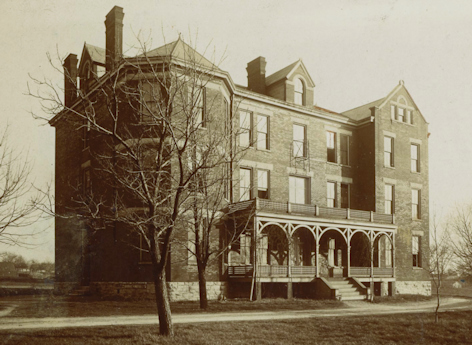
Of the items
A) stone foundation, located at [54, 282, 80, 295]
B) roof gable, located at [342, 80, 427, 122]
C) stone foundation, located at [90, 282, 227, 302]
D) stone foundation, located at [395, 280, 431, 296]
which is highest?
roof gable, located at [342, 80, 427, 122]

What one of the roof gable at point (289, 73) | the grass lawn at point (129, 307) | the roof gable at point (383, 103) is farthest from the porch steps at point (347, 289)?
the roof gable at point (289, 73)

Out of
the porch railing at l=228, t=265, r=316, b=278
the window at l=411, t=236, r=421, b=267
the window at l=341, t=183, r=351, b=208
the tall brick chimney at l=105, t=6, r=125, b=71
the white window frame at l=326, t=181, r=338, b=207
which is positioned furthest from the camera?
the window at l=411, t=236, r=421, b=267

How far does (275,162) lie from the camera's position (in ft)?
92.8

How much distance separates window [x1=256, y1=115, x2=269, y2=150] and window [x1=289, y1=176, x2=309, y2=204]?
8.73 ft

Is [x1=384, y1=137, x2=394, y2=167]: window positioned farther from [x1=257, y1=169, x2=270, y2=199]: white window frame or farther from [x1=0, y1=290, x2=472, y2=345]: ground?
[x1=0, y1=290, x2=472, y2=345]: ground

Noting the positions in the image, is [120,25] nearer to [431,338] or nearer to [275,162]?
[275,162]

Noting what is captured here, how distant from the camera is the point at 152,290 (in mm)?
22453

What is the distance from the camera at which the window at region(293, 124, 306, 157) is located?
29.5m

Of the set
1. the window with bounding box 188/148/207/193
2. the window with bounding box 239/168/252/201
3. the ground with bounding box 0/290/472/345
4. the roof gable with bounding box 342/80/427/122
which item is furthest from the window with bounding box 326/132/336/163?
the window with bounding box 188/148/207/193

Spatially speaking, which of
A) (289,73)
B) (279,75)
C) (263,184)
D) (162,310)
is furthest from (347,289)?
(162,310)

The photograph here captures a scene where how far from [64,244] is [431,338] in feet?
68.3

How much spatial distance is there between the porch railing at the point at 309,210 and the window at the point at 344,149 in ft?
14.6

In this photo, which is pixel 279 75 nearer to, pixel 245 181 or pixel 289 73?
pixel 289 73

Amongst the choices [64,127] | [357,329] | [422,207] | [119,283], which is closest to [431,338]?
[357,329]
